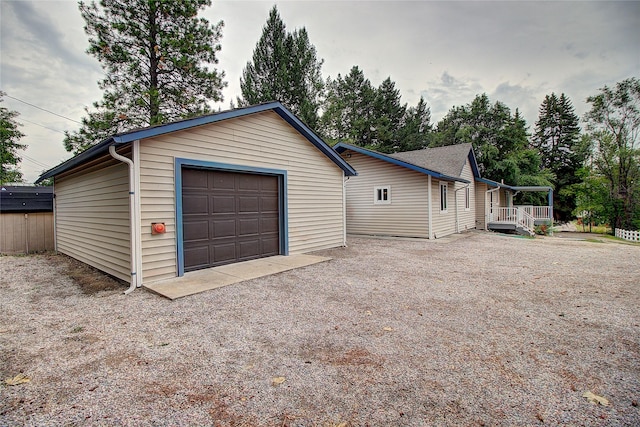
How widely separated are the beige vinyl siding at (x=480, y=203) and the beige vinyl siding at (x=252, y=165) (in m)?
11.9

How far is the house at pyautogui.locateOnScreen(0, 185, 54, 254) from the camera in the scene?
29.4 feet

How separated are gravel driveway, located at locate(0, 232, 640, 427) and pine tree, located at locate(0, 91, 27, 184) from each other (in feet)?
65.5

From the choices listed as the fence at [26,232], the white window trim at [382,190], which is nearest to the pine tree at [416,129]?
the white window trim at [382,190]

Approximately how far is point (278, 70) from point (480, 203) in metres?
16.4

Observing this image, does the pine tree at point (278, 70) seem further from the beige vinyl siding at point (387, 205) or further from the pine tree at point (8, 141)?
the pine tree at point (8, 141)

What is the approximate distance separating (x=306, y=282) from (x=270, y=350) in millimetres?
2453

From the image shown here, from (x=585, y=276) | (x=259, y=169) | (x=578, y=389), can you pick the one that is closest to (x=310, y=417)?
(x=578, y=389)

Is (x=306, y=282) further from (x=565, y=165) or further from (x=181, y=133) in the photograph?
(x=565, y=165)

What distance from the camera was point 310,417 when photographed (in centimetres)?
191

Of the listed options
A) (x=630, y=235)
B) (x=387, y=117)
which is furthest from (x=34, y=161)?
(x=630, y=235)

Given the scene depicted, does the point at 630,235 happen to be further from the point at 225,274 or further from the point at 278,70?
the point at 278,70

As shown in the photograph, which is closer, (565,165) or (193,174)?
(193,174)

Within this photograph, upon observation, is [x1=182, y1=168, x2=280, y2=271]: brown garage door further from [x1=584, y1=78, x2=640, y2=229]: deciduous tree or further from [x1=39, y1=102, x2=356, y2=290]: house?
[x1=584, y1=78, x2=640, y2=229]: deciduous tree

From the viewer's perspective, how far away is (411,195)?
1175cm
